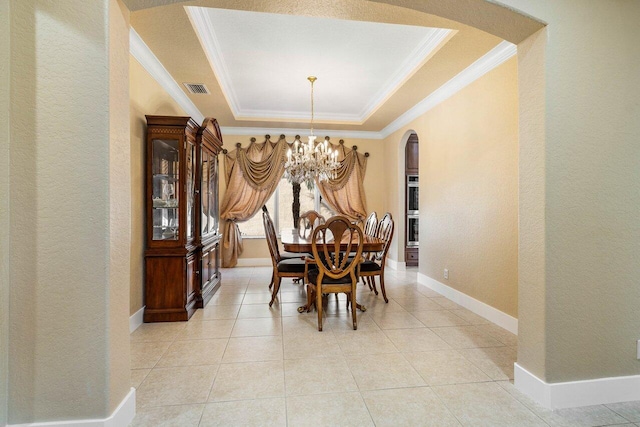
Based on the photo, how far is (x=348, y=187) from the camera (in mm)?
6133

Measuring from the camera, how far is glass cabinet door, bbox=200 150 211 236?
12.7ft

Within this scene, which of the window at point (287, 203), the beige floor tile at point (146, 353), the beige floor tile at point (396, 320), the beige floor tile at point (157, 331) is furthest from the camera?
the window at point (287, 203)

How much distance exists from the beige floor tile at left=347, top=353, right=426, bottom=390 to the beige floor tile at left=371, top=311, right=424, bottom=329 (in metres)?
0.60

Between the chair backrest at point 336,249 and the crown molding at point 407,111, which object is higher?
the crown molding at point 407,111

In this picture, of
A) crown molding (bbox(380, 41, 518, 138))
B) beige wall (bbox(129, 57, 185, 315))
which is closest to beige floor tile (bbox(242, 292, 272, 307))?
beige wall (bbox(129, 57, 185, 315))

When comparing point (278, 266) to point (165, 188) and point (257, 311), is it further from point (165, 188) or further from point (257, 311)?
point (165, 188)

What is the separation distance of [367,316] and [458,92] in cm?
274

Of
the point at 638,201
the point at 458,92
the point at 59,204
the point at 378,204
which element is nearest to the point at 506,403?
the point at 638,201

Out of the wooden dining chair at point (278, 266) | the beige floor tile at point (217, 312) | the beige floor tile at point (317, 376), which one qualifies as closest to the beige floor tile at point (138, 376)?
the beige floor tile at point (317, 376)

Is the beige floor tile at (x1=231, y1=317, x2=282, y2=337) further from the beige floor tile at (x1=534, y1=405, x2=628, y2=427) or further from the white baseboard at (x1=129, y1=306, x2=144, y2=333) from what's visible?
the beige floor tile at (x1=534, y1=405, x2=628, y2=427)

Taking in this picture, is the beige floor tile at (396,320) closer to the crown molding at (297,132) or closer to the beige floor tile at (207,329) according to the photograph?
the beige floor tile at (207,329)

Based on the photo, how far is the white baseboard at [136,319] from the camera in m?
2.88

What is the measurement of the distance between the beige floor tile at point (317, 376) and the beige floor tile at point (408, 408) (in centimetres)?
18

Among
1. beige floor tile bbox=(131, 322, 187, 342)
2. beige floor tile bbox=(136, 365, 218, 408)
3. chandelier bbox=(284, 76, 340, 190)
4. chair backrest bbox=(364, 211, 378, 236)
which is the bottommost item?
beige floor tile bbox=(136, 365, 218, 408)
